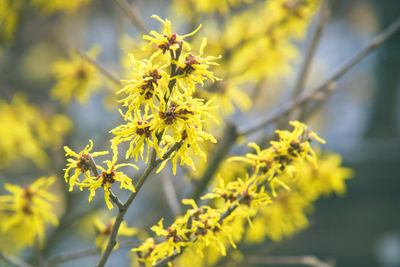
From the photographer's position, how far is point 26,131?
1.33 m

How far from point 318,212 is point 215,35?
2.03m

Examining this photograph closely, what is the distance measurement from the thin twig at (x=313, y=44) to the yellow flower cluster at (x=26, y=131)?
859mm

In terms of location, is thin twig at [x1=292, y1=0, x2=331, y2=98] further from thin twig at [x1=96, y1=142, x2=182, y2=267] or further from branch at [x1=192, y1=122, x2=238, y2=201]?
thin twig at [x1=96, y1=142, x2=182, y2=267]

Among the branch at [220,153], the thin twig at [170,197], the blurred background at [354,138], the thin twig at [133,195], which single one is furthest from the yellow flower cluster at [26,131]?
the blurred background at [354,138]

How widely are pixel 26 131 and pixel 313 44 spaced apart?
1023 millimetres

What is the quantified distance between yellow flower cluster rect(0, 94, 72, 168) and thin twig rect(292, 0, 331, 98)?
86cm

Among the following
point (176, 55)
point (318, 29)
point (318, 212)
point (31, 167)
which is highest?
point (31, 167)

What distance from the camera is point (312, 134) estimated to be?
0.56 metres

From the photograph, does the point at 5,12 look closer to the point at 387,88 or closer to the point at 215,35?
the point at 215,35

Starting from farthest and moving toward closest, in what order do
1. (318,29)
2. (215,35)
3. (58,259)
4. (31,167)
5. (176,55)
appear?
(31,167) < (215,35) < (318,29) < (58,259) < (176,55)

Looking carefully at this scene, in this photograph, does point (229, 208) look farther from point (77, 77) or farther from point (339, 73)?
point (77, 77)

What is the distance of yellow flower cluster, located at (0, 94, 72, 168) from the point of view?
4.33 ft

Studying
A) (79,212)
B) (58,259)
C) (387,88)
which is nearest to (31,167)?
(79,212)

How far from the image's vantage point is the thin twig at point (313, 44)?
0.99 m
